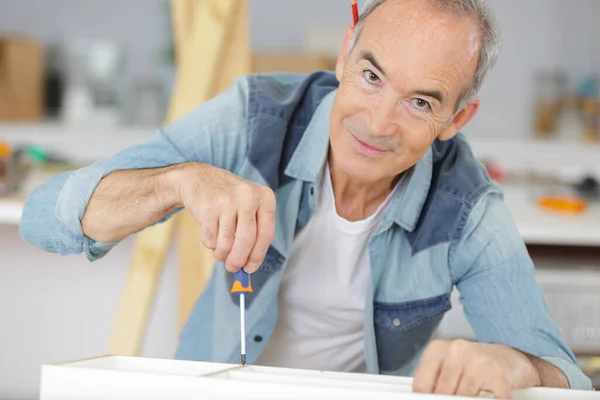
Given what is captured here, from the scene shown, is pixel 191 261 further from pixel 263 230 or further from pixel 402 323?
pixel 263 230

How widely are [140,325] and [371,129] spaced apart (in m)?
0.85

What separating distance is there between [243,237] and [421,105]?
1.35 ft

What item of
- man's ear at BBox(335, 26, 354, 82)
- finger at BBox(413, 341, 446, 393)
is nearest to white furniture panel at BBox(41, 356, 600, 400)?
finger at BBox(413, 341, 446, 393)

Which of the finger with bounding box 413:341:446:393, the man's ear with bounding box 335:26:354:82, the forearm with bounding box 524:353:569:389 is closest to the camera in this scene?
the finger with bounding box 413:341:446:393

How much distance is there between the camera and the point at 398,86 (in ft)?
3.96

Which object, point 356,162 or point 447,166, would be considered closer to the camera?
point 356,162

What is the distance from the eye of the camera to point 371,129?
4.07 ft

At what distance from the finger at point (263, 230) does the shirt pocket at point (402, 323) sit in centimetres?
44

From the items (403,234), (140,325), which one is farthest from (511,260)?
(140,325)

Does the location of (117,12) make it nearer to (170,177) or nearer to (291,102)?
(291,102)

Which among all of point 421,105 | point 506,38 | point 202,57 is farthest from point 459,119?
point 506,38

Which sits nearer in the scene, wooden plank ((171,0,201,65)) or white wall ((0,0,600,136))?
wooden plank ((171,0,201,65))

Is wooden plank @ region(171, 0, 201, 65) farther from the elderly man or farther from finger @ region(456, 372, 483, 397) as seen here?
finger @ region(456, 372, 483, 397)

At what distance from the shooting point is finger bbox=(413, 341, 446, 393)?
854 millimetres
